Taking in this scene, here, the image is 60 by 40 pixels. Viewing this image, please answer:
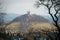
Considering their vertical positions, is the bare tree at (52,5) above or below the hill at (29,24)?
above

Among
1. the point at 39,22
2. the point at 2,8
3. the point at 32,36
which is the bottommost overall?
the point at 32,36

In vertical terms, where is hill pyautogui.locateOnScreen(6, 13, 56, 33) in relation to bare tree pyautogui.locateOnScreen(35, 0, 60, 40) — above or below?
below

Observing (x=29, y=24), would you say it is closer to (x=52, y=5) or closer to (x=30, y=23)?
(x=30, y=23)

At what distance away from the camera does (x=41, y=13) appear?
2.31 metres

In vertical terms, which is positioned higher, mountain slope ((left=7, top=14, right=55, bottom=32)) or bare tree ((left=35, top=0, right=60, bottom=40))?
bare tree ((left=35, top=0, right=60, bottom=40))

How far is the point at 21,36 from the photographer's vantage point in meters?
2.30

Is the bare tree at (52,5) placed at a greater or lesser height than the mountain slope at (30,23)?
greater

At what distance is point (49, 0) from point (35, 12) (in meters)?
0.24

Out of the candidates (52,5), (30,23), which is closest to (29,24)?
(30,23)

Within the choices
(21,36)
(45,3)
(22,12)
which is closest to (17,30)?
(21,36)

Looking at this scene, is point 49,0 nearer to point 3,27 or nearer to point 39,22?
point 39,22

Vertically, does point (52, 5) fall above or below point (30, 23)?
above

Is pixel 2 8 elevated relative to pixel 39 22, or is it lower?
elevated

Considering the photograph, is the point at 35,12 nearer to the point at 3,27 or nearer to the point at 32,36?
the point at 32,36
